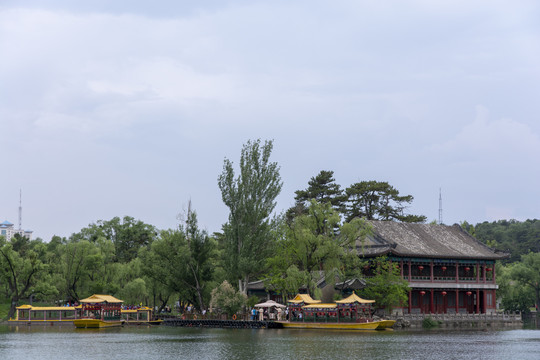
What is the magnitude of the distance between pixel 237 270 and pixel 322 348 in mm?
27144

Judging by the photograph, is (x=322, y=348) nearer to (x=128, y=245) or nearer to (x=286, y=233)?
(x=286, y=233)

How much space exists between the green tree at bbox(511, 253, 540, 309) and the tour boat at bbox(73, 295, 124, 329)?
54302 mm

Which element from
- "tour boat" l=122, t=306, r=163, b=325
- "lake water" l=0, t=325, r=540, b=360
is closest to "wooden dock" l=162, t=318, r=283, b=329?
"tour boat" l=122, t=306, r=163, b=325

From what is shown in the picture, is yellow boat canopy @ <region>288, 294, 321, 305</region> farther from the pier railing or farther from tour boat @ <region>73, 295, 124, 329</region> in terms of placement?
tour boat @ <region>73, 295, 124, 329</region>

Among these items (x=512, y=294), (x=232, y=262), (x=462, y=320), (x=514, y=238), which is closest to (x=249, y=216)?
(x=232, y=262)

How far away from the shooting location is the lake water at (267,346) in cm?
4153

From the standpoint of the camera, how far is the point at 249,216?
236ft

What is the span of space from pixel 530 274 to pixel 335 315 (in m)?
46.5

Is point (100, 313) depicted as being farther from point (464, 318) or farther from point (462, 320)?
point (464, 318)

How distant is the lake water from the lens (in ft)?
136

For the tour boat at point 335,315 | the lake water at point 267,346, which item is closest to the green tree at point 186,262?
the tour boat at point 335,315

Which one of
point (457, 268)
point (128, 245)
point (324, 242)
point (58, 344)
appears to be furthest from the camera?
point (128, 245)

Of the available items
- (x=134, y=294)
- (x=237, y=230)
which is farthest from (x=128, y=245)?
(x=237, y=230)

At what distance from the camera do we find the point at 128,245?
113875 millimetres
